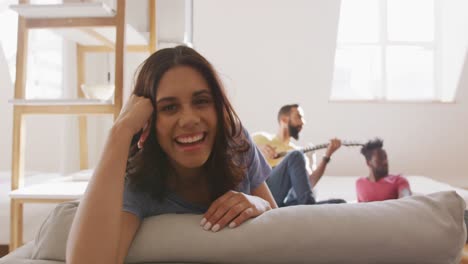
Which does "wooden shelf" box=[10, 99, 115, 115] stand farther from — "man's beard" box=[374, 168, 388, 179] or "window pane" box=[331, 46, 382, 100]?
"window pane" box=[331, 46, 382, 100]

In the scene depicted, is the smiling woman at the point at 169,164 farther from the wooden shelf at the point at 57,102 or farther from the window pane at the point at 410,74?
the window pane at the point at 410,74

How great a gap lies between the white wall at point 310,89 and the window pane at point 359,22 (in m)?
0.45

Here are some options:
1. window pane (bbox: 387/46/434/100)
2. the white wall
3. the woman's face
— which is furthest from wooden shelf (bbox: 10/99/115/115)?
window pane (bbox: 387/46/434/100)

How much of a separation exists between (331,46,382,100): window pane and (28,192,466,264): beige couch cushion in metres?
3.28

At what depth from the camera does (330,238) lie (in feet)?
1.93

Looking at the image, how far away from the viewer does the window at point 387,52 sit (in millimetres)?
3701

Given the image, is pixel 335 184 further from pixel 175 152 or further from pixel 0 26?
pixel 0 26

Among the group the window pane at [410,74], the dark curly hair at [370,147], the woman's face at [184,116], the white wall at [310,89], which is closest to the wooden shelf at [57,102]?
the woman's face at [184,116]

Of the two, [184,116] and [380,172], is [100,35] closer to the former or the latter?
[184,116]

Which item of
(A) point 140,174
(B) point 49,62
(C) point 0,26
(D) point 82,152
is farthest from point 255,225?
(C) point 0,26

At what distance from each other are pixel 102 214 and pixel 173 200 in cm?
21

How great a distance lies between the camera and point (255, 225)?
619mm

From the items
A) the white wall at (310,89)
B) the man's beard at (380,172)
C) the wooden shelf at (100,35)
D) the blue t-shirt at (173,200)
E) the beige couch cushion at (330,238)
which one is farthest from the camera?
the white wall at (310,89)

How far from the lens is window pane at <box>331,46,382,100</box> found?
381cm
